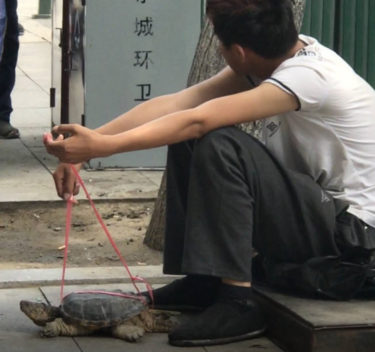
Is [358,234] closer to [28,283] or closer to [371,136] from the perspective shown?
[371,136]

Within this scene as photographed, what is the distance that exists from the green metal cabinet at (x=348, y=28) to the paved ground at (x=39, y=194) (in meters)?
1.40

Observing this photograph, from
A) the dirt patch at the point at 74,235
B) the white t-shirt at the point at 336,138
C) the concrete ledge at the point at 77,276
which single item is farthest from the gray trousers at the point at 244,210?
the dirt patch at the point at 74,235

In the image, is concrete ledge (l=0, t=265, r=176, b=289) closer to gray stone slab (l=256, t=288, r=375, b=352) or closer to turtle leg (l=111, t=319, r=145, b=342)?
turtle leg (l=111, t=319, r=145, b=342)

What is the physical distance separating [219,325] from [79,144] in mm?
833

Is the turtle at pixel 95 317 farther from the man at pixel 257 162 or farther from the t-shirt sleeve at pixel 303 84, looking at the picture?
the t-shirt sleeve at pixel 303 84

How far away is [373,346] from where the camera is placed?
165 inches

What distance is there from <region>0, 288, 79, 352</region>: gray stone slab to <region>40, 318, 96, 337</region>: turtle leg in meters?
0.02

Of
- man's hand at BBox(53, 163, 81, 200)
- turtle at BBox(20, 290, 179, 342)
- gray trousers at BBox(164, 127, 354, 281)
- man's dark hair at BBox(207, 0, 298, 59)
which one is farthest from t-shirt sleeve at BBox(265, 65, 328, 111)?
turtle at BBox(20, 290, 179, 342)

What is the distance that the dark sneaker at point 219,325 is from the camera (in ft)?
14.2

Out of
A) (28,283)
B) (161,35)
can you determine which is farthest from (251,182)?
(161,35)

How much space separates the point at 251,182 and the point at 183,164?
314 millimetres

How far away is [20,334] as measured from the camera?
4.47 metres

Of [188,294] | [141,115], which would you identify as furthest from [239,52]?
[188,294]

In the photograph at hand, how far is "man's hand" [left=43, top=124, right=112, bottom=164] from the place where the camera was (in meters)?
4.12
